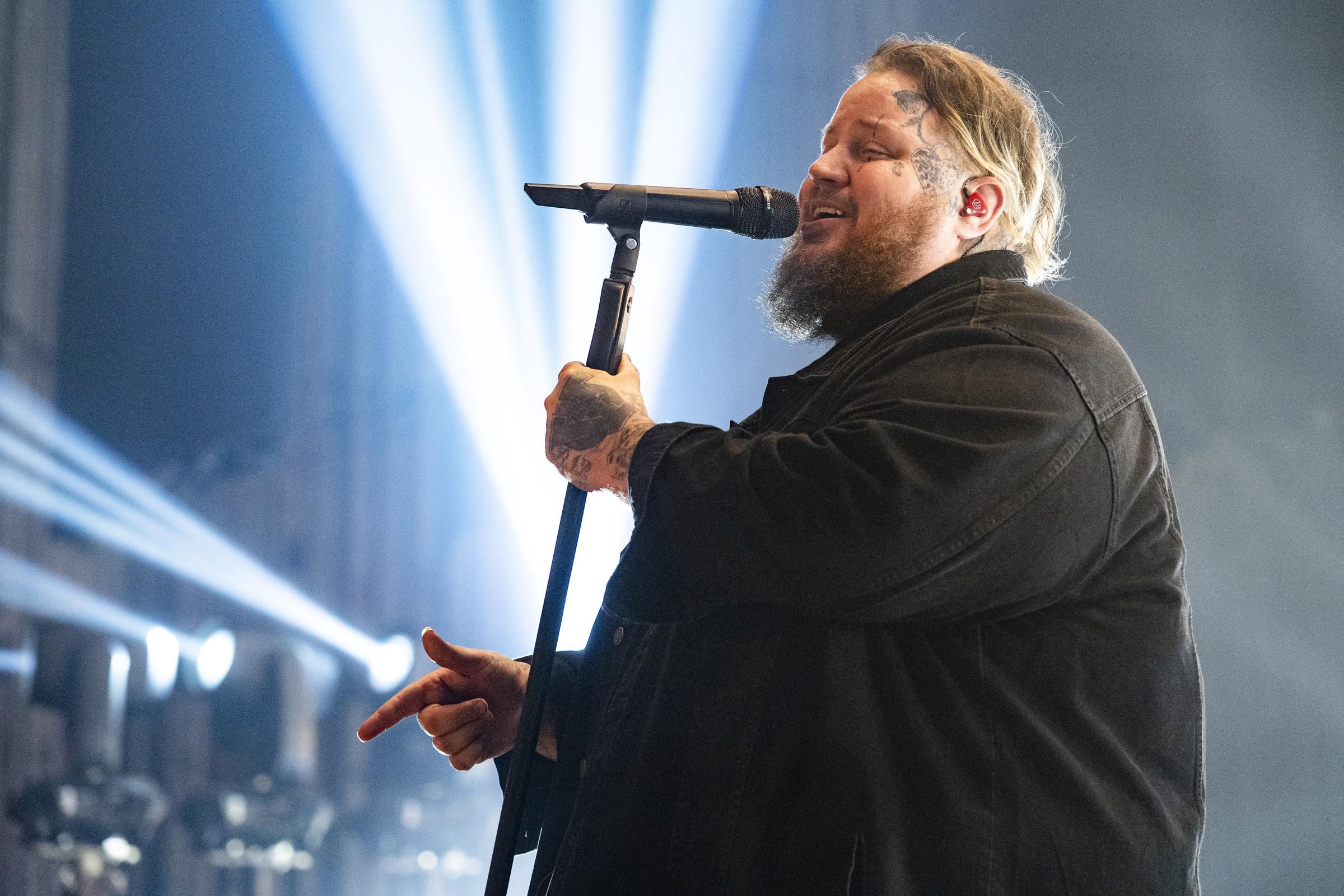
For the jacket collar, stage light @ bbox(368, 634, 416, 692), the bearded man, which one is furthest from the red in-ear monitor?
stage light @ bbox(368, 634, 416, 692)

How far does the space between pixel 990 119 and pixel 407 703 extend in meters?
1.06

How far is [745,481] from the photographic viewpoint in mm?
978

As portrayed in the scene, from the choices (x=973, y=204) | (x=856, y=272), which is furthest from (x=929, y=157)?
(x=856, y=272)

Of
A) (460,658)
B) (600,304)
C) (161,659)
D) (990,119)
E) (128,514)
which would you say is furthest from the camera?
(128,514)

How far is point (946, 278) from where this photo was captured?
4.29 feet

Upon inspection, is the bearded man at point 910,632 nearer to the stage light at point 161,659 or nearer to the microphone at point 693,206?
the microphone at point 693,206

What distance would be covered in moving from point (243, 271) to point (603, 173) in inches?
60.6

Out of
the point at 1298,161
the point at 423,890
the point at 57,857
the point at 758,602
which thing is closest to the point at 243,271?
the point at 57,857

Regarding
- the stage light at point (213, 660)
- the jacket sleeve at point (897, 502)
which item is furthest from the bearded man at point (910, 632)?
the stage light at point (213, 660)

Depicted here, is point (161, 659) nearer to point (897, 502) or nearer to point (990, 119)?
point (990, 119)

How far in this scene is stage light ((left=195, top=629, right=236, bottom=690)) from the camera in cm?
402

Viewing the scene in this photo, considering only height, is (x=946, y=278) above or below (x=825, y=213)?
below

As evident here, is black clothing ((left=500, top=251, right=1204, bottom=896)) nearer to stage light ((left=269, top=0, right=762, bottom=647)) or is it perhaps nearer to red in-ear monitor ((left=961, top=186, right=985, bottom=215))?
red in-ear monitor ((left=961, top=186, right=985, bottom=215))

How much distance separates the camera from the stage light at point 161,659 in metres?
3.96
